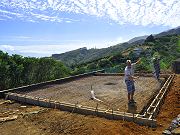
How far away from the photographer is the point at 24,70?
112 feet

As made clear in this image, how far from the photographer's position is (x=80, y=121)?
9.28 meters

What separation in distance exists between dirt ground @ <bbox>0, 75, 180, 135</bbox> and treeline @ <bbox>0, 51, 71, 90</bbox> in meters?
19.3

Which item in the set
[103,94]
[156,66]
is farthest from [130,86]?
[156,66]

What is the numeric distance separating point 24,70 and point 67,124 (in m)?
25.9

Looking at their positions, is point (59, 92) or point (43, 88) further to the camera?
point (43, 88)

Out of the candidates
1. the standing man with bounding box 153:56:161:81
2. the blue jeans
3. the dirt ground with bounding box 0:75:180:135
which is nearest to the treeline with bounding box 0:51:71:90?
the standing man with bounding box 153:56:161:81

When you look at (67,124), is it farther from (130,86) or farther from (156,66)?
(156,66)

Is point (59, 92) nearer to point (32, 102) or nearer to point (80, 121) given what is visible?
point (32, 102)

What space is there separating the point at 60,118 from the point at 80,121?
825 mm

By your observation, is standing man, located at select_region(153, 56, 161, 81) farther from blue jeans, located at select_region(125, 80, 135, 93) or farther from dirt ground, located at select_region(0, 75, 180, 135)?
blue jeans, located at select_region(125, 80, 135, 93)

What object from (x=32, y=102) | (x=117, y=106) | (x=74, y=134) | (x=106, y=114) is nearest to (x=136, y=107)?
(x=117, y=106)

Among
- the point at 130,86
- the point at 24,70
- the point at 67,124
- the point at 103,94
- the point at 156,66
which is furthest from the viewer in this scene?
the point at 24,70

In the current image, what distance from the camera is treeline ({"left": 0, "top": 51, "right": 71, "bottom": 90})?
30.0 meters

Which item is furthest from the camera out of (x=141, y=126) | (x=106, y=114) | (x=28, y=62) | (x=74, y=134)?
(x=28, y=62)
